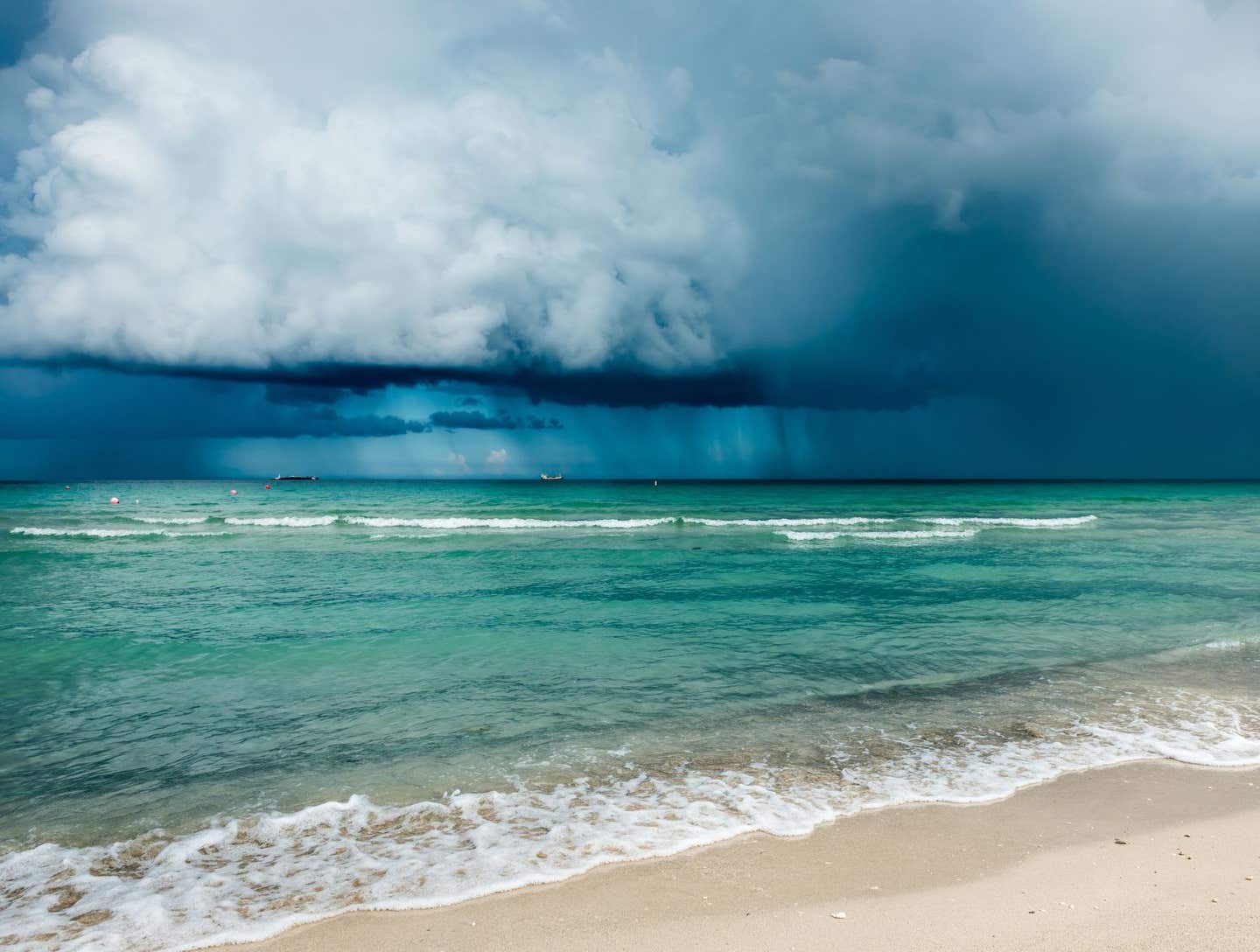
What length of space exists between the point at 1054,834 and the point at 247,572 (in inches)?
957

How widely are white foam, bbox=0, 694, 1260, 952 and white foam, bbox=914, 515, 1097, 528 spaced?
40065 millimetres

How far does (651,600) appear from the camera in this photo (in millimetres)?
18344

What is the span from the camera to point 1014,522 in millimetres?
47062

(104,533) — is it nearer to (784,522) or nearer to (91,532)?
(91,532)

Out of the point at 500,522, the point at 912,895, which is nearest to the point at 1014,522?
the point at 500,522

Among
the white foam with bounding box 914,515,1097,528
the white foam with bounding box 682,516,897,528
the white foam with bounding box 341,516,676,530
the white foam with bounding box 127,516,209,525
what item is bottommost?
the white foam with bounding box 914,515,1097,528

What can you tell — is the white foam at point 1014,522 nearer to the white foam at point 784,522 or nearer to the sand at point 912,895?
the white foam at point 784,522

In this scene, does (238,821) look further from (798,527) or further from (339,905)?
(798,527)

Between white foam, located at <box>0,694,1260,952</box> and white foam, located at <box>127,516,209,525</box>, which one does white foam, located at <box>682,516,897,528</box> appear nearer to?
white foam, located at <box>127,516,209,525</box>

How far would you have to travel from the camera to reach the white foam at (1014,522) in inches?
1752

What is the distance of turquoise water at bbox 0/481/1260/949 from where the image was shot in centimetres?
573

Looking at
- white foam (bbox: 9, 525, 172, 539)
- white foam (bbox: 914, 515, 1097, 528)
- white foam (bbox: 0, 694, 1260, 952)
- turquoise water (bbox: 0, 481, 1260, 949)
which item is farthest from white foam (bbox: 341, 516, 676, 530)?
white foam (bbox: 0, 694, 1260, 952)

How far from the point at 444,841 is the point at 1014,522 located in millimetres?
49403


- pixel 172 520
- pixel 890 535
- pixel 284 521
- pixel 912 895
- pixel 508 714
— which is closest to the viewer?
pixel 912 895
